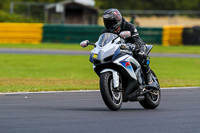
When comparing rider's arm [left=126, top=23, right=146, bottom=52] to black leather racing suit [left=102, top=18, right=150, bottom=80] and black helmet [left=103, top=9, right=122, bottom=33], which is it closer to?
black leather racing suit [left=102, top=18, right=150, bottom=80]

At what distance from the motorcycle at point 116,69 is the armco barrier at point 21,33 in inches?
1024

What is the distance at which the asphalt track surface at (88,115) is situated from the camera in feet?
22.2

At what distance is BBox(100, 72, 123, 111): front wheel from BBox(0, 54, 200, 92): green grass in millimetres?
4165

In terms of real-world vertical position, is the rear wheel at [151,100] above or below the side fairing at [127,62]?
below

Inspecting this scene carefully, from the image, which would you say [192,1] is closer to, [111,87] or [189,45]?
[189,45]

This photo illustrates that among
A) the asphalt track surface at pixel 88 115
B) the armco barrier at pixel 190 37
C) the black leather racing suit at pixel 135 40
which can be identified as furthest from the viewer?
the armco barrier at pixel 190 37

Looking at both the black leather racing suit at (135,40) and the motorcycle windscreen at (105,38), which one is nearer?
the motorcycle windscreen at (105,38)

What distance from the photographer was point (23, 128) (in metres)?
6.72

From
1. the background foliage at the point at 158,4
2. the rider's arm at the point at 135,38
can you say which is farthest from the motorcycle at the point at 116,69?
the background foliage at the point at 158,4

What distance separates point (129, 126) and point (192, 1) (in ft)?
205

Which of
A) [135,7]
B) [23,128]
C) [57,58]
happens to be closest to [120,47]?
[23,128]

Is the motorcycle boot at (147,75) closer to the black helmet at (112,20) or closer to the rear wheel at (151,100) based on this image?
the rear wheel at (151,100)

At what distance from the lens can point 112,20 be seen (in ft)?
28.8

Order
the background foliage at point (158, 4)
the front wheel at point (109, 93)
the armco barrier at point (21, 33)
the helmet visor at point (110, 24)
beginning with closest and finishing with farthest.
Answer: the front wheel at point (109, 93)
the helmet visor at point (110, 24)
the armco barrier at point (21, 33)
the background foliage at point (158, 4)
